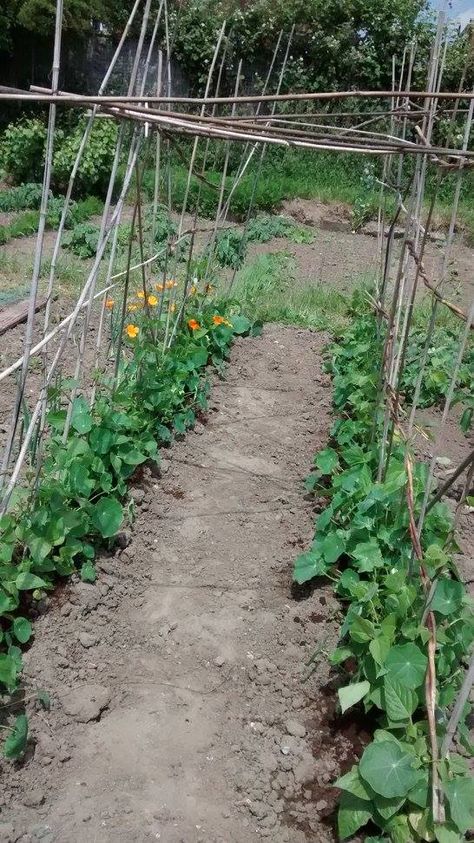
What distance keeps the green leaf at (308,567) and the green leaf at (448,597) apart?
25.8 inches

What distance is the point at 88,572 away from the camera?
259 cm

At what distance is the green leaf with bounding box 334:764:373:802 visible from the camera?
6.01 feet

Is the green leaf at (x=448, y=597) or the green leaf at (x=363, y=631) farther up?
the green leaf at (x=448, y=597)

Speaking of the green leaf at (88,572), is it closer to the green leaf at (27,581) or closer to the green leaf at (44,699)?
the green leaf at (27,581)

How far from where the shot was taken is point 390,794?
69.0 inches

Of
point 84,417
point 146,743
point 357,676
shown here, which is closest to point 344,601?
point 357,676

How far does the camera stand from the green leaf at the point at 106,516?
2.64 meters

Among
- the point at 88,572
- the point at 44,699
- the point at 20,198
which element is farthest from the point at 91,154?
the point at 44,699

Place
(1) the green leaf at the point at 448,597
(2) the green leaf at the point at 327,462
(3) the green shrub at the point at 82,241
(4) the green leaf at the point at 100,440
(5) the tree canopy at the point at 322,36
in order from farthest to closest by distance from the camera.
Result: 1. (5) the tree canopy at the point at 322,36
2. (3) the green shrub at the point at 82,241
3. (2) the green leaf at the point at 327,462
4. (4) the green leaf at the point at 100,440
5. (1) the green leaf at the point at 448,597

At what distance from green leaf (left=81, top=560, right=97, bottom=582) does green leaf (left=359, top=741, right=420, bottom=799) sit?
1200 millimetres

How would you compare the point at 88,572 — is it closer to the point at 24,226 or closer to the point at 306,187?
the point at 24,226

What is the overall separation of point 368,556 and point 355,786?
819 mm

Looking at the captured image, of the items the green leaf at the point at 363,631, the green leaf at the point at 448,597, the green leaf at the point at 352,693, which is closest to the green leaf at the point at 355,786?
the green leaf at the point at 352,693

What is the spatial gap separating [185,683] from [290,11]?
43.9 feet
